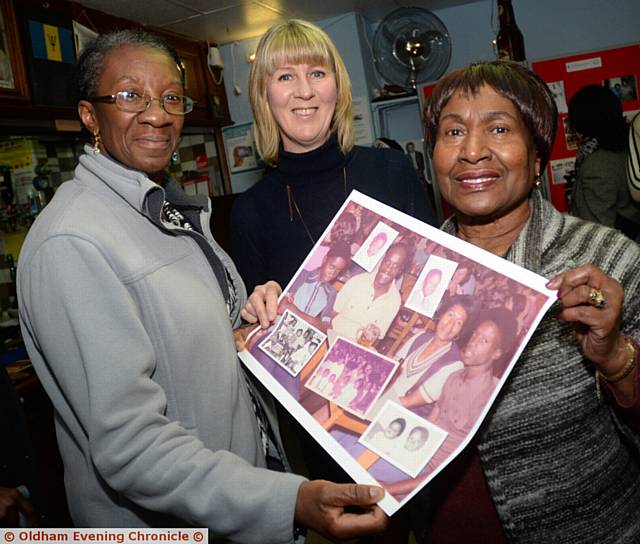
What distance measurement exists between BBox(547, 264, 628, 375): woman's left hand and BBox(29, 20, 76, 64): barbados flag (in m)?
3.11

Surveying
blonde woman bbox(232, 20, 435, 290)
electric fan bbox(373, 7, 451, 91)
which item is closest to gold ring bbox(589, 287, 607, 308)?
blonde woman bbox(232, 20, 435, 290)

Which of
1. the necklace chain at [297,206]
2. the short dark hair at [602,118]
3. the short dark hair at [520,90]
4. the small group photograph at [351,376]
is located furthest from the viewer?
the short dark hair at [602,118]

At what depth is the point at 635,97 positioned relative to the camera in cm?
376

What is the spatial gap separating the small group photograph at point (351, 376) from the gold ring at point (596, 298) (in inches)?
12.9

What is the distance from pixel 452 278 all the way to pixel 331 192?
2.59 feet

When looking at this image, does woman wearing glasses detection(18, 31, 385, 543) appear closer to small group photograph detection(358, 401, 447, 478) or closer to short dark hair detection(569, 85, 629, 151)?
small group photograph detection(358, 401, 447, 478)

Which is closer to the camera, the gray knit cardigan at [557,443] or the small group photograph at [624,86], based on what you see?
the gray knit cardigan at [557,443]

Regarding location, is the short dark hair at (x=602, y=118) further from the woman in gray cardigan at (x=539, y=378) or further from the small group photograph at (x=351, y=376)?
the small group photograph at (x=351, y=376)

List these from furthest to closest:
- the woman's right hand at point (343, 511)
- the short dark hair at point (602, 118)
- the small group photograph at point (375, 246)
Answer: the short dark hair at point (602, 118), the small group photograph at point (375, 246), the woman's right hand at point (343, 511)

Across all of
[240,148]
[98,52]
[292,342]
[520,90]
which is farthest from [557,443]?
[240,148]

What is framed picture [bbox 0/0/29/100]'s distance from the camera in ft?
9.20

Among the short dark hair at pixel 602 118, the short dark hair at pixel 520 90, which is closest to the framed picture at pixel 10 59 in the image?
the short dark hair at pixel 520 90

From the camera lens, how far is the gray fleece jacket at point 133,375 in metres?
0.89

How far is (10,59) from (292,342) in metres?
2.69
